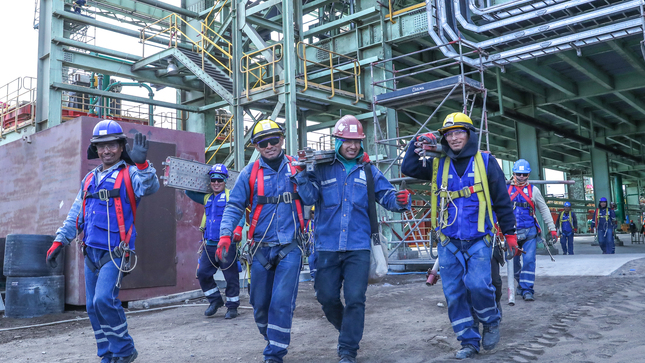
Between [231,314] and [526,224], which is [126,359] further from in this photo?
[526,224]

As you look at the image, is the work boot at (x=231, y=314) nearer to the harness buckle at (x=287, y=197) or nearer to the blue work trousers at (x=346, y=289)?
the blue work trousers at (x=346, y=289)

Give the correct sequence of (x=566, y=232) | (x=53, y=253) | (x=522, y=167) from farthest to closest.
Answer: (x=566, y=232) → (x=522, y=167) → (x=53, y=253)

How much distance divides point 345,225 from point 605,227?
51.8 feet

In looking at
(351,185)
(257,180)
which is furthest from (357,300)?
(257,180)

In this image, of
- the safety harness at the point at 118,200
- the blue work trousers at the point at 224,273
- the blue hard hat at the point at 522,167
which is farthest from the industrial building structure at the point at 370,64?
the safety harness at the point at 118,200

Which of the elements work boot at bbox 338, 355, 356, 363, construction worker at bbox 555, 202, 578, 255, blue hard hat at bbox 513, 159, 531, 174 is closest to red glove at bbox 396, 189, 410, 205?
work boot at bbox 338, 355, 356, 363

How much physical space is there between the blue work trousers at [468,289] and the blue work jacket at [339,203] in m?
0.59

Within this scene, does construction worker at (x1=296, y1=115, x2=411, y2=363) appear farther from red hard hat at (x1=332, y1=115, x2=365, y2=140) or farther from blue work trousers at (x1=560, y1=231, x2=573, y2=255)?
blue work trousers at (x1=560, y1=231, x2=573, y2=255)

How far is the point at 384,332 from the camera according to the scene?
533 centimetres

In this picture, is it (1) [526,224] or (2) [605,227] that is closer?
(1) [526,224]

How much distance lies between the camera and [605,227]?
56.3ft

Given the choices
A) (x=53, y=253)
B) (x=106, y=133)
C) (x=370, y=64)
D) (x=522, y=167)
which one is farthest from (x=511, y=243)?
(x=370, y=64)

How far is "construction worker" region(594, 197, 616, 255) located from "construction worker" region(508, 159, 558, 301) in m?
11.2

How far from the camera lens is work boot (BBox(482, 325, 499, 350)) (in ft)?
13.9
